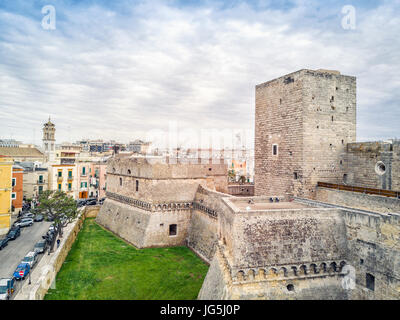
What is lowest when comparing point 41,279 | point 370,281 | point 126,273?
point 126,273

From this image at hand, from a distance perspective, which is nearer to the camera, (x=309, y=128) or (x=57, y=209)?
(x=309, y=128)

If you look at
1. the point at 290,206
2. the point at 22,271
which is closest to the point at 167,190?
the point at 22,271

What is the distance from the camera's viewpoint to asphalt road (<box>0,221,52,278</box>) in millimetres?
19531

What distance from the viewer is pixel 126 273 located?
18.2 metres

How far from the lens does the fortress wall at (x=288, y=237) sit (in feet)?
36.6

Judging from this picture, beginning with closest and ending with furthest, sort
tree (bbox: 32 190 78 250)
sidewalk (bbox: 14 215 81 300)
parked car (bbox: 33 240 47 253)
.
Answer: sidewalk (bbox: 14 215 81 300) → parked car (bbox: 33 240 47 253) → tree (bbox: 32 190 78 250)

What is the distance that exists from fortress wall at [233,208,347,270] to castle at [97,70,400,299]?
4 cm

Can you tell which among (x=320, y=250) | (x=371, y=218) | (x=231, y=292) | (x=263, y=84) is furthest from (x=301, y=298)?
(x=263, y=84)

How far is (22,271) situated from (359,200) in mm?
19839

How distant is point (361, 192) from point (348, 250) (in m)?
4.94

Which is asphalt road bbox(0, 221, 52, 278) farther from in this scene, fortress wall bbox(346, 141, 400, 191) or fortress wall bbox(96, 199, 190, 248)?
fortress wall bbox(346, 141, 400, 191)

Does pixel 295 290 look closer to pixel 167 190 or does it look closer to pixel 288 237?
pixel 288 237

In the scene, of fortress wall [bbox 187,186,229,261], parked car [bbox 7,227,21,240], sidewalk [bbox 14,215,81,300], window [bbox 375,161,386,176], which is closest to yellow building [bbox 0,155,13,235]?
parked car [bbox 7,227,21,240]

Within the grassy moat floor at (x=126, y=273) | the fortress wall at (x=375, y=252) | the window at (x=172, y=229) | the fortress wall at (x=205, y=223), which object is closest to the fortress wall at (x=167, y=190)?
the fortress wall at (x=205, y=223)
